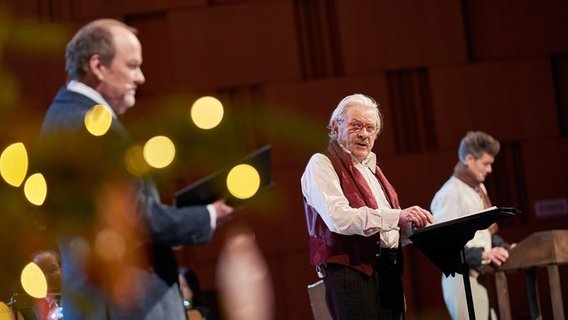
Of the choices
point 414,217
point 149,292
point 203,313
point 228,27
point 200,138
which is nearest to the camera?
point 200,138

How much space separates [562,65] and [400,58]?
119cm

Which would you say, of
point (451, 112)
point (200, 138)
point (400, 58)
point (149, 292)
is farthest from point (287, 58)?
point (200, 138)

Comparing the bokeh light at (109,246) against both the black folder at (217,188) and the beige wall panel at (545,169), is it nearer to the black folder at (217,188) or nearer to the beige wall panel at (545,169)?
the black folder at (217,188)

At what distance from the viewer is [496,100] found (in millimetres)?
6035

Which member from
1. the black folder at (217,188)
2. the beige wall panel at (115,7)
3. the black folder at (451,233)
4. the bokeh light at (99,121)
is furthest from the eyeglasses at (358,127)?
the beige wall panel at (115,7)

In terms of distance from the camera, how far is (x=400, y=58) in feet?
19.8

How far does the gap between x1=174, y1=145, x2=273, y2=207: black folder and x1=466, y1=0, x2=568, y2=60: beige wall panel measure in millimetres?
4930

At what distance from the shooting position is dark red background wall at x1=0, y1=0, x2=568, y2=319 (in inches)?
230

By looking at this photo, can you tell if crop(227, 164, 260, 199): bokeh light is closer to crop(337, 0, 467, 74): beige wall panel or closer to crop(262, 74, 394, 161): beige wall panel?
crop(262, 74, 394, 161): beige wall panel

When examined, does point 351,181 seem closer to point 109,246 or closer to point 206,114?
point 109,246

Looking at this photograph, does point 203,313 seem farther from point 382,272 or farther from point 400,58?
point 400,58

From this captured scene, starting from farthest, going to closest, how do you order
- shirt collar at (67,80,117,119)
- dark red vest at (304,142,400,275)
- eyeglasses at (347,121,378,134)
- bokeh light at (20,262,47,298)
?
eyeglasses at (347,121,378,134), dark red vest at (304,142,400,275), shirt collar at (67,80,117,119), bokeh light at (20,262,47,298)

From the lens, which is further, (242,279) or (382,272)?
(382,272)

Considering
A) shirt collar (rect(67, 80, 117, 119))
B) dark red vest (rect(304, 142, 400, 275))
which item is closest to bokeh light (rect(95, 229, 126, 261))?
shirt collar (rect(67, 80, 117, 119))
